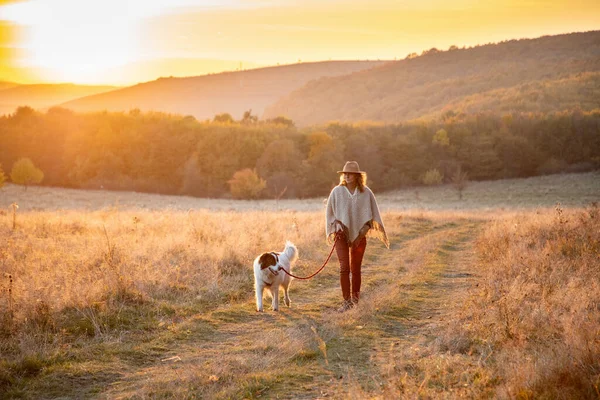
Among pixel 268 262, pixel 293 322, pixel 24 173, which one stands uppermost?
pixel 24 173

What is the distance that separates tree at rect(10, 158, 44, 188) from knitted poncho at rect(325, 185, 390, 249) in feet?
172

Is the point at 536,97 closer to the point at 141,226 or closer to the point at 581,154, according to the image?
the point at 581,154

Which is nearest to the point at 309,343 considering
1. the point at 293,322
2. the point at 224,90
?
the point at 293,322

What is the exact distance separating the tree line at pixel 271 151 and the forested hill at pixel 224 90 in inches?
2298

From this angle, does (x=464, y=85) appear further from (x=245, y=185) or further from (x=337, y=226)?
(x=337, y=226)

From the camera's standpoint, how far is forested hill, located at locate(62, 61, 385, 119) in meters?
135

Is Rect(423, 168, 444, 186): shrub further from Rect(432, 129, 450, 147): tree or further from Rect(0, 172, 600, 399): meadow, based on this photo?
Rect(0, 172, 600, 399): meadow

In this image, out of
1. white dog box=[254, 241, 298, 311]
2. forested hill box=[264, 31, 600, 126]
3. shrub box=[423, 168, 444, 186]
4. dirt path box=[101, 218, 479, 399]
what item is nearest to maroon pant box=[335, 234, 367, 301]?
dirt path box=[101, 218, 479, 399]

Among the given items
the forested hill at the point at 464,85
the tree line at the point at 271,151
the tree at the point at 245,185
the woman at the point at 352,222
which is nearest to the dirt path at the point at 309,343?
the woman at the point at 352,222

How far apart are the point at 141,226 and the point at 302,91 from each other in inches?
6036

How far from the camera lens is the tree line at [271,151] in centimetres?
5866

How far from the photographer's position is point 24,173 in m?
52.4

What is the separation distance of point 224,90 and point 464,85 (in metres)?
73.4

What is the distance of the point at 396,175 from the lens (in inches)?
2557
